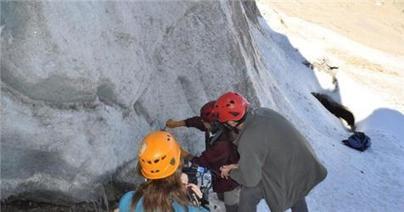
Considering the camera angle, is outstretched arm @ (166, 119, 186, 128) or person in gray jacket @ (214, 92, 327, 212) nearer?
person in gray jacket @ (214, 92, 327, 212)

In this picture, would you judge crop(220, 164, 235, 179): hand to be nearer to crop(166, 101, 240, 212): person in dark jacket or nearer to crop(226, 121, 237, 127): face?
crop(166, 101, 240, 212): person in dark jacket

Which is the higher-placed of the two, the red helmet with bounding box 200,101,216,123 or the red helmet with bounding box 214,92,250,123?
the red helmet with bounding box 214,92,250,123

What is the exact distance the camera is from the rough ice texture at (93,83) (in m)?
5.74

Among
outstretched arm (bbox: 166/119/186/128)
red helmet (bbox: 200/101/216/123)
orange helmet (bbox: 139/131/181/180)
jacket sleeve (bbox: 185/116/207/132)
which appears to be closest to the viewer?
orange helmet (bbox: 139/131/181/180)

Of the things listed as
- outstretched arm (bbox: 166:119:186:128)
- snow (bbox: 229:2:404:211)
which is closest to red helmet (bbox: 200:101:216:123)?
outstretched arm (bbox: 166:119:186:128)

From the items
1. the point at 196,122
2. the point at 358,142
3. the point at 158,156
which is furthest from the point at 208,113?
the point at 358,142

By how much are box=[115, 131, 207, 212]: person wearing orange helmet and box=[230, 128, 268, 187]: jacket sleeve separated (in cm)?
115

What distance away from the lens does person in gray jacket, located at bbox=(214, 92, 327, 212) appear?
18.2 feet

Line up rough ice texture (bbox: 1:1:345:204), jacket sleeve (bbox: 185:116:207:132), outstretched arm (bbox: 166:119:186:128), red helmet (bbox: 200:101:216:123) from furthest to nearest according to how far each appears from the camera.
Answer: outstretched arm (bbox: 166:119:186:128) < jacket sleeve (bbox: 185:116:207:132) < red helmet (bbox: 200:101:216:123) < rough ice texture (bbox: 1:1:345:204)

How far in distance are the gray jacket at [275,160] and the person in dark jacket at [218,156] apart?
0.28m

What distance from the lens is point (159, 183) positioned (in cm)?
413

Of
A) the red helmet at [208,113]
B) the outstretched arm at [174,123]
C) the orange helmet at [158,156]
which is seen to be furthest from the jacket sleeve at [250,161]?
the outstretched arm at [174,123]

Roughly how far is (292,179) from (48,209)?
8.68 feet

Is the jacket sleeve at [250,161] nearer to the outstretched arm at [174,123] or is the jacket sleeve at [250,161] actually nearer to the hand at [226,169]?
the hand at [226,169]
